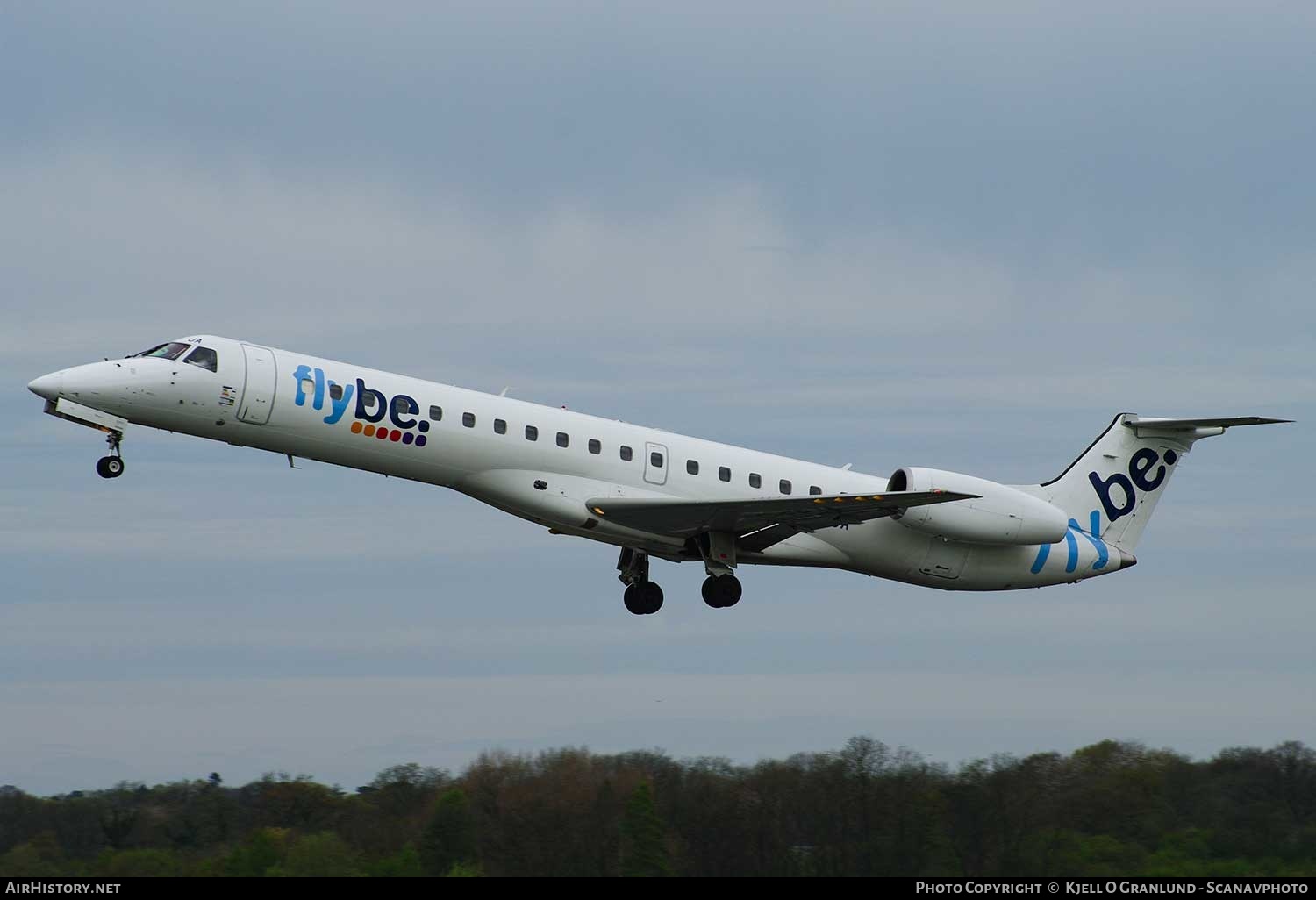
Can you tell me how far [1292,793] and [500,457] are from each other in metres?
15.6

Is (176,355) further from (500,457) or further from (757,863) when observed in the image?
(757,863)

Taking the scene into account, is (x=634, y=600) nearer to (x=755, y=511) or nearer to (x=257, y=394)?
(x=755, y=511)

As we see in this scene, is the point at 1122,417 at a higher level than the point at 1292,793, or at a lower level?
higher

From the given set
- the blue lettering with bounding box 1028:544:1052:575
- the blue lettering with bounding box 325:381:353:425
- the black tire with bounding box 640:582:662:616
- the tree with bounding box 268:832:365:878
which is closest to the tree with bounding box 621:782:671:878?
the tree with bounding box 268:832:365:878

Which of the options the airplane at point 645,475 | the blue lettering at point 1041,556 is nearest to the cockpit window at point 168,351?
the airplane at point 645,475

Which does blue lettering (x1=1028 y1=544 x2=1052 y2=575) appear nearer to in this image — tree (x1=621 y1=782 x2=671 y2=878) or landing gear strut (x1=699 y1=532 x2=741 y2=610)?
landing gear strut (x1=699 y1=532 x2=741 y2=610)

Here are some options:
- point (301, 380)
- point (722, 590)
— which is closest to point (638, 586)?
point (722, 590)

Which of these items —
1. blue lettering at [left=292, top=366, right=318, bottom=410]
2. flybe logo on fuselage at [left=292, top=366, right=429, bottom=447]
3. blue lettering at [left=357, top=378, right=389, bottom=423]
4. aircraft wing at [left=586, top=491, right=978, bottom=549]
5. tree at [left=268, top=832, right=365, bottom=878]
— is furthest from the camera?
aircraft wing at [left=586, top=491, right=978, bottom=549]

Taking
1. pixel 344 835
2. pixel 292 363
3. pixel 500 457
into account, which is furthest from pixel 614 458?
pixel 344 835

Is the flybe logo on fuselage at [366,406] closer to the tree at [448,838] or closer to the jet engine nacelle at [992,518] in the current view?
the tree at [448,838]

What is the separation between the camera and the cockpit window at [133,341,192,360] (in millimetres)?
31875

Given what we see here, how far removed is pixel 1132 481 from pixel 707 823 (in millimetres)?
13077

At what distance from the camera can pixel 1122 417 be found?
3912 centimetres
